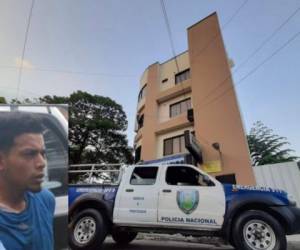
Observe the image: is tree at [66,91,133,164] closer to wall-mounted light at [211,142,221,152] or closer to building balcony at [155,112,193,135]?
building balcony at [155,112,193,135]

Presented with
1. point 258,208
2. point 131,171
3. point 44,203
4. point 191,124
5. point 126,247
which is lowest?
point 126,247

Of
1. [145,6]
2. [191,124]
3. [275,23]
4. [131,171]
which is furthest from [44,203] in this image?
[191,124]

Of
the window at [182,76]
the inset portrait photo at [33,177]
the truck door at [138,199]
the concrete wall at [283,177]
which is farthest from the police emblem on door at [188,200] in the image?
the window at [182,76]

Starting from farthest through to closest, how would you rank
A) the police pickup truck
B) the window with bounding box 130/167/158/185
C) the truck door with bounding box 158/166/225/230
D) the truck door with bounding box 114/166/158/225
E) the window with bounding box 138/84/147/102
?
the window with bounding box 138/84/147/102, the window with bounding box 130/167/158/185, the truck door with bounding box 114/166/158/225, the truck door with bounding box 158/166/225/230, the police pickup truck

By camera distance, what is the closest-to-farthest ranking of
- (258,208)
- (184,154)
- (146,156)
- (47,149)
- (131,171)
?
(47,149)
(258,208)
(131,171)
(184,154)
(146,156)

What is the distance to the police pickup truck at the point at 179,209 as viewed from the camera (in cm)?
503

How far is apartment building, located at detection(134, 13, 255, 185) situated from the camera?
1504 centimetres

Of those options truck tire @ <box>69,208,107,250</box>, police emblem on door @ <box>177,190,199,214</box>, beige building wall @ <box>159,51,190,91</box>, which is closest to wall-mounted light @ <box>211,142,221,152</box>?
beige building wall @ <box>159,51,190,91</box>

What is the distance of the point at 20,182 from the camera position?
337 centimetres

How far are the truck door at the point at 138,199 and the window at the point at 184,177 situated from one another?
1.20 feet

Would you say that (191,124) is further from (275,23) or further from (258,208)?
(258,208)

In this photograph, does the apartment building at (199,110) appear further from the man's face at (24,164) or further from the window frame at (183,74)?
the man's face at (24,164)

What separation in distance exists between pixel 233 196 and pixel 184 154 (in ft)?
39.2

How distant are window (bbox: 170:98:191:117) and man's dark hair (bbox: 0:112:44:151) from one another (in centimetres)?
1655
